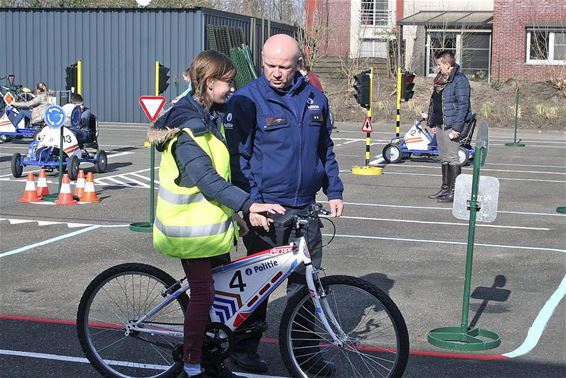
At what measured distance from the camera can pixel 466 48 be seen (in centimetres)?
4372

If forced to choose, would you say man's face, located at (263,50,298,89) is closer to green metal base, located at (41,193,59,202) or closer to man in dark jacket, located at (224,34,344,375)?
man in dark jacket, located at (224,34,344,375)

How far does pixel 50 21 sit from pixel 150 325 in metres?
32.1

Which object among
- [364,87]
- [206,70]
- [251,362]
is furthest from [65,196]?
[206,70]

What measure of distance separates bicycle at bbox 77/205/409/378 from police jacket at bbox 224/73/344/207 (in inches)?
8.7

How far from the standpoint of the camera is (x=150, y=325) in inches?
225

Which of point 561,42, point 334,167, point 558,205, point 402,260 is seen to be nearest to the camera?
point 334,167

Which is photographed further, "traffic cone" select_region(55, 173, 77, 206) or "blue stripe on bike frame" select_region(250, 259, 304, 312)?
"traffic cone" select_region(55, 173, 77, 206)

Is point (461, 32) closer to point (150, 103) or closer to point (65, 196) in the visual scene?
point (65, 196)

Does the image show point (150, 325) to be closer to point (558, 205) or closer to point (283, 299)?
point (283, 299)

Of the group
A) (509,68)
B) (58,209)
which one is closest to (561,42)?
(509,68)

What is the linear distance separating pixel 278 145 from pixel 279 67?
1.47 feet

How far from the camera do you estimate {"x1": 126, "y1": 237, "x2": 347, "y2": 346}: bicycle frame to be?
17.8 feet

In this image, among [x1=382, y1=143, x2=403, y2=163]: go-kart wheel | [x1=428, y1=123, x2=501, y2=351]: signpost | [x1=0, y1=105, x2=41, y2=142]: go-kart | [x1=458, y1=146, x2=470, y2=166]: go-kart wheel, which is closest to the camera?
[x1=428, y1=123, x2=501, y2=351]: signpost

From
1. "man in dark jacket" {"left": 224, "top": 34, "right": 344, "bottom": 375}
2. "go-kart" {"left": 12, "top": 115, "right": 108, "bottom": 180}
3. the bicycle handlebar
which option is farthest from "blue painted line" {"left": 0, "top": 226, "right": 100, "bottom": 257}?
"go-kart" {"left": 12, "top": 115, "right": 108, "bottom": 180}
